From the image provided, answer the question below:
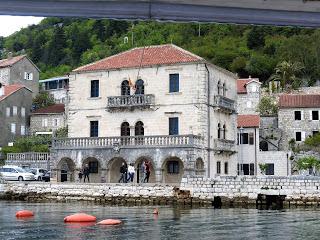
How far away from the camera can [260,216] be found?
2361 centimetres

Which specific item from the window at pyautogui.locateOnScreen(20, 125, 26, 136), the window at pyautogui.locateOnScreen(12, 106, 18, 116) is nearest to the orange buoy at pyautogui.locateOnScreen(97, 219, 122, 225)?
the window at pyautogui.locateOnScreen(12, 106, 18, 116)

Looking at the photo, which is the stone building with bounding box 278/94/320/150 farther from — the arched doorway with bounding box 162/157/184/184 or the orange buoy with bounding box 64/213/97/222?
the orange buoy with bounding box 64/213/97/222

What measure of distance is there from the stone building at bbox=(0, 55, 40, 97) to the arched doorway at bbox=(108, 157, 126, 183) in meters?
33.5

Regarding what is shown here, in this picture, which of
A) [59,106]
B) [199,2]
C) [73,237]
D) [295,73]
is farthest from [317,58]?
[199,2]

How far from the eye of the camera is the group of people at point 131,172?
33.6 m

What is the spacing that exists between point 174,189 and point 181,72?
8154mm

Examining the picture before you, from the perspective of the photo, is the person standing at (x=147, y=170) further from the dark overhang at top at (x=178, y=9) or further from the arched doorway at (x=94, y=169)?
the dark overhang at top at (x=178, y=9)

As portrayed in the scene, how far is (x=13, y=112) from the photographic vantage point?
5859 centimetres

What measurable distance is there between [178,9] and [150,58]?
3267 cm

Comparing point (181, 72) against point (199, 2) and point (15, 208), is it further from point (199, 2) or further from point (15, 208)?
point (199, 2)

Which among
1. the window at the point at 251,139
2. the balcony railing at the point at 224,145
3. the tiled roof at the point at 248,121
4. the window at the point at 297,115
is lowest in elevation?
the balcony railing at the point at 224,145

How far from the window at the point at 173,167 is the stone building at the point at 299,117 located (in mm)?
19130

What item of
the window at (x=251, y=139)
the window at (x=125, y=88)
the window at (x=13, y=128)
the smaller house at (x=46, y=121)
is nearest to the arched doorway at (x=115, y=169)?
the window at (x=125, y=88)

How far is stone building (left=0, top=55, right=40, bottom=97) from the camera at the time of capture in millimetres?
67188
